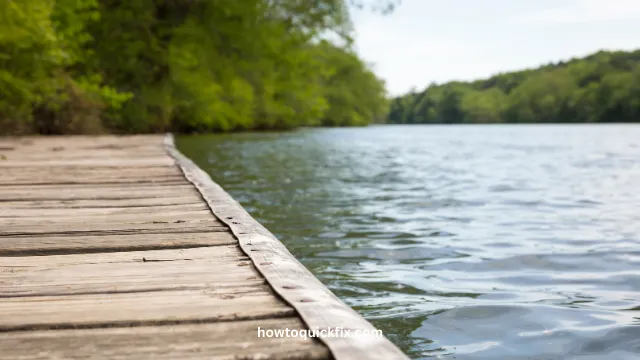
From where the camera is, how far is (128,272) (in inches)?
81.4

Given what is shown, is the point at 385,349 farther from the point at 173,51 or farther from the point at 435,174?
the point at 173,51

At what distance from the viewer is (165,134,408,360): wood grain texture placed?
4.46 feet

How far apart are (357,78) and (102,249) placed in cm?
6371

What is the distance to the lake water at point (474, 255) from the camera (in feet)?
9.00

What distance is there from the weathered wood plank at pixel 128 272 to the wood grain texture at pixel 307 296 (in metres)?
0.06

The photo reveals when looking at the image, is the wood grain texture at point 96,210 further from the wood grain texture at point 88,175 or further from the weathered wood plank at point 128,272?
the wood grain texture at point 88,175

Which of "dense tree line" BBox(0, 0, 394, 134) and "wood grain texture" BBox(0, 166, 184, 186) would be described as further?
"dense tree line" BBox(0, 0, 394, 134)

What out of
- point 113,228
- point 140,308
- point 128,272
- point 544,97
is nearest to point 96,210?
point 113,228

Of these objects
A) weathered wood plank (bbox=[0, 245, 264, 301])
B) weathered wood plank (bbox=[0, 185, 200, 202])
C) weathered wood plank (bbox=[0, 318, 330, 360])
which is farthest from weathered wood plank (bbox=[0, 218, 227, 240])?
weathered wood plank (bbox=[0, 318, 330, 360])

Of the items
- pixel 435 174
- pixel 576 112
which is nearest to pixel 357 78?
pixel 576 112

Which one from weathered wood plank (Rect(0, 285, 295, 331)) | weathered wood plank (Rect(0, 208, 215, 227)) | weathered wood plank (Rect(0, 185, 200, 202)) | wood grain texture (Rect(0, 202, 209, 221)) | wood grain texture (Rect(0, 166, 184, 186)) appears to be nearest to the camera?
weathered wood plank (Rect(0, 285, 295, 331))

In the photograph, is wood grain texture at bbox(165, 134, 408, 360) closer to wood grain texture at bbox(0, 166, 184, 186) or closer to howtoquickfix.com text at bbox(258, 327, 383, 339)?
howtoquickfix.com text at bbox(258, 327, 383, 339)

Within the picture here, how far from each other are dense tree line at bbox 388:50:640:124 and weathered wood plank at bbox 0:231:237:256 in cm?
8380

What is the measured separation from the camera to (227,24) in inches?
866
